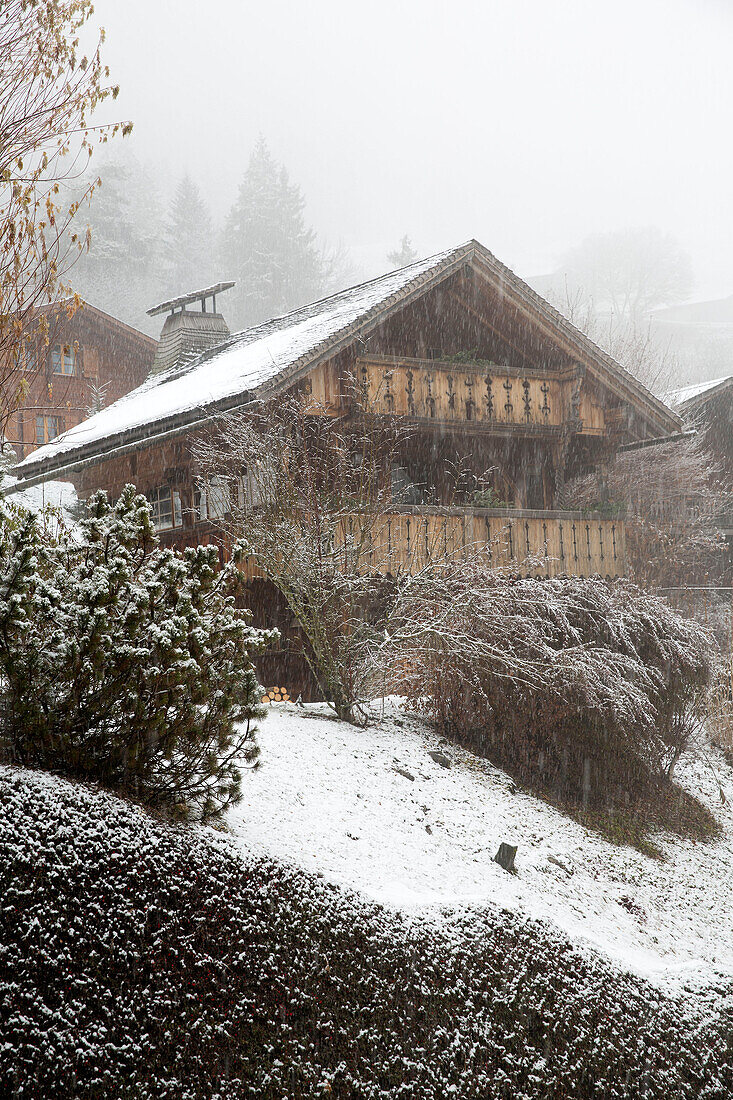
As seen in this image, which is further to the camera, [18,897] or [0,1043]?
[18,897]

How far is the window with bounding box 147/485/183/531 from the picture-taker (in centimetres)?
1554

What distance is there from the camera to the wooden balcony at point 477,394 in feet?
45.0

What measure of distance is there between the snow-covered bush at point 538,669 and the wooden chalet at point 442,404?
208 centimetres

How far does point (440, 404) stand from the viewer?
47.0ft

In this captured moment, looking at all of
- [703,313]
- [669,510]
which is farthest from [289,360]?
[703,313]

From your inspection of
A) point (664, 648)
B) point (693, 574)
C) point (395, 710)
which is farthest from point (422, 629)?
point (693, 574)

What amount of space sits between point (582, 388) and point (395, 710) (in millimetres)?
7766

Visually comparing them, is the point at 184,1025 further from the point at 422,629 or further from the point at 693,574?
the point at 693,574

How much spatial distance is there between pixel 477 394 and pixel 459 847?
29.7 feet

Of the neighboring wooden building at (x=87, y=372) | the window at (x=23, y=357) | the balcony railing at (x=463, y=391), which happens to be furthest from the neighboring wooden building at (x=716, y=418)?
the window at (x=23, y=357)

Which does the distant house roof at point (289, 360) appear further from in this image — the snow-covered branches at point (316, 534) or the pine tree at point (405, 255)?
the pine tree at point (405, 255)

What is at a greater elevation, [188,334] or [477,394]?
[188,334]

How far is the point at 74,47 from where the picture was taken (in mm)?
6520

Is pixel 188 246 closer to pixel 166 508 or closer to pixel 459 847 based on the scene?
pixel 166 508
